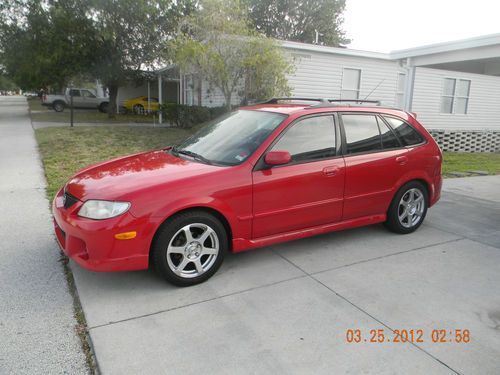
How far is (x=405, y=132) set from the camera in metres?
4.91

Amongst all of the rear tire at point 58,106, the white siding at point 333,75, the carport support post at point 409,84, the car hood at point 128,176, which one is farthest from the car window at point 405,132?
the rear tire at point 58,106

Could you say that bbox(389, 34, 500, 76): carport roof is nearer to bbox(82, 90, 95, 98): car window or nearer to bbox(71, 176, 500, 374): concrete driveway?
bbox(71, 176, 500, 374): concrete driveway

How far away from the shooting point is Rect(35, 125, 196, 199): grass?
315 inches

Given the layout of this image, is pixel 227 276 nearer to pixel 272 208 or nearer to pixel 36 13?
pixel 272 208

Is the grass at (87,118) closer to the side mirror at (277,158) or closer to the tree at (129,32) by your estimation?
the tree at (129,32)

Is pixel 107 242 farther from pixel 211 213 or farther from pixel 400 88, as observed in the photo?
pixel 400 88

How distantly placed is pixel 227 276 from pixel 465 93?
16546mm

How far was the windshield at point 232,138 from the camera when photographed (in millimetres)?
3914

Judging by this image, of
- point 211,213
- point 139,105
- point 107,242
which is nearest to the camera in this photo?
point 107,242

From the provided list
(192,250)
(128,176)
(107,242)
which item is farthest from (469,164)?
(107,242)

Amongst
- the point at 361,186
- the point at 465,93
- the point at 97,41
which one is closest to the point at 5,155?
the point at 361,186

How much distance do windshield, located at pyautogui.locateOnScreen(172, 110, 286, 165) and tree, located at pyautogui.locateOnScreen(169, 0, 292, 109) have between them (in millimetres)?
7435

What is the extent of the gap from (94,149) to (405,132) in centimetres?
860

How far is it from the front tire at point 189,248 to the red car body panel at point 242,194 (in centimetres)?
8
